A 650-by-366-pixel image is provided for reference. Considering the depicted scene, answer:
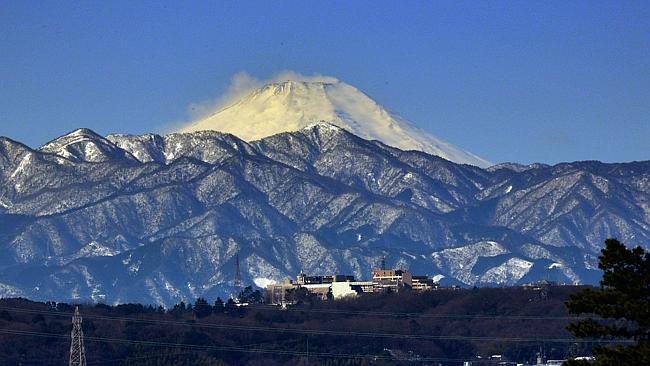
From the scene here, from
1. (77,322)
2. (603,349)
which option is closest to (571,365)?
(603,349)

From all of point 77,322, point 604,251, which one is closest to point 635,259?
point 604,251

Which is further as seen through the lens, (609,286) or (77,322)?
(77,322)

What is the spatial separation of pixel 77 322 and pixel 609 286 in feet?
374

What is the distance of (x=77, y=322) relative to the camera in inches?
6816

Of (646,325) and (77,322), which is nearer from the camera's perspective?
(646,325)

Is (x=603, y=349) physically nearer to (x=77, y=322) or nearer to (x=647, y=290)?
(x=647, y=290)

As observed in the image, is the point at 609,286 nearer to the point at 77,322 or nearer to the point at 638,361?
the point at 638,361

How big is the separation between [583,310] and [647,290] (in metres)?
2.09

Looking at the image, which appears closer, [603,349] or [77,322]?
[603,349]

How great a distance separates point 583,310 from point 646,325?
2.27 m

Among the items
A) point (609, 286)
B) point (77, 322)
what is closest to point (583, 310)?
point (609, 286)

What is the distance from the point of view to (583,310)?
63531 millimetres

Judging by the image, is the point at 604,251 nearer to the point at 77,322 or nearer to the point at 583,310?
the point at 583,310

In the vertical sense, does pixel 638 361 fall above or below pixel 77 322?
below
